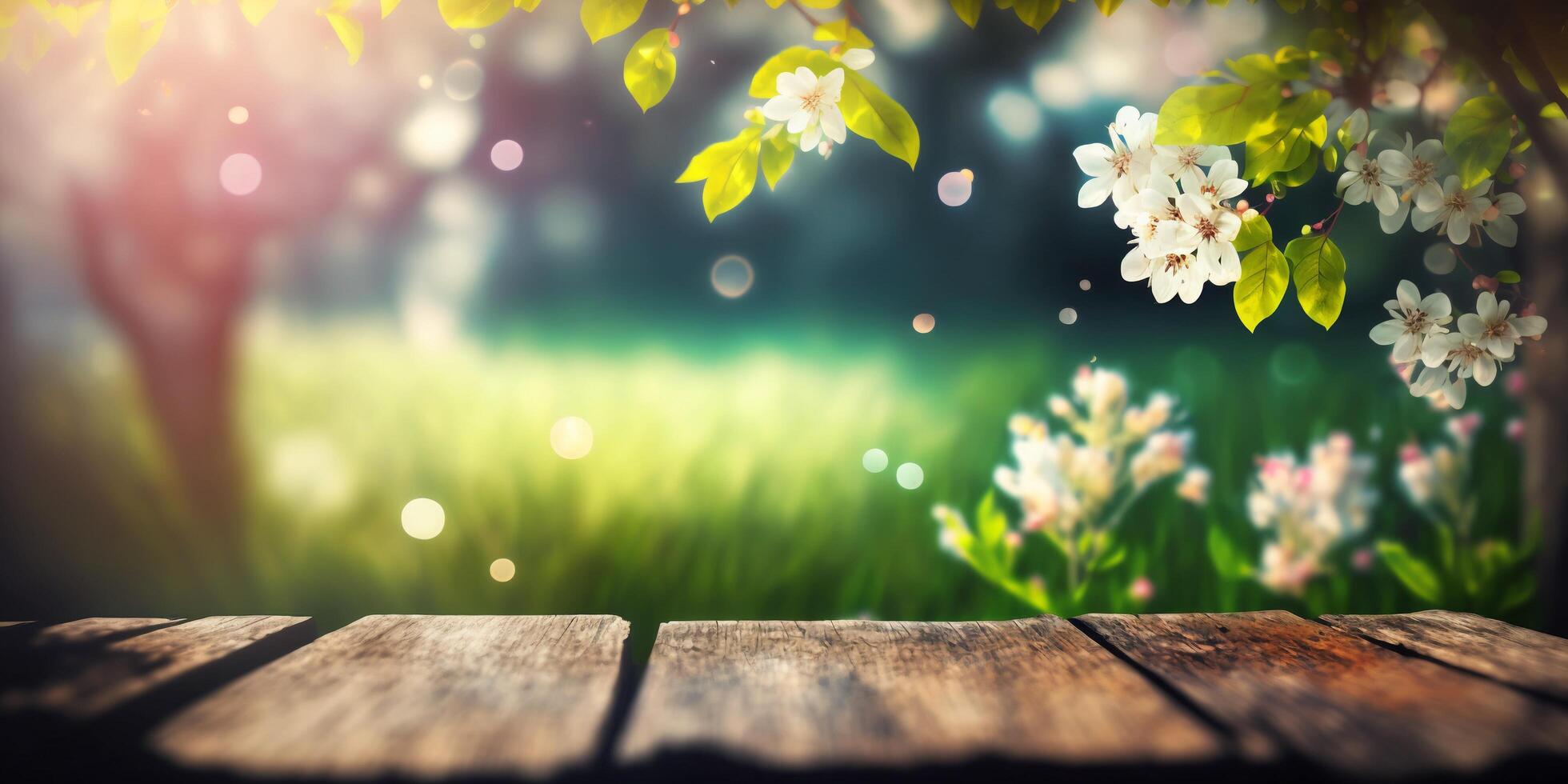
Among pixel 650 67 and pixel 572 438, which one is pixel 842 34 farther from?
pixel 572 438

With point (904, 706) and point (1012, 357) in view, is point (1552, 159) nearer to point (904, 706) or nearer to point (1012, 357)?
point (1012, 357)

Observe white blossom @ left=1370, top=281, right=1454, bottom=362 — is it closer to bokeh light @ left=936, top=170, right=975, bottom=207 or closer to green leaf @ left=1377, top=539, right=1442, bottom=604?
green leaf @ left=1377, top=539, right=1442, bottom=604

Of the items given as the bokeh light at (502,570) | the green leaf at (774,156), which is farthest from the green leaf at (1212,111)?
the bokeh light at (502,570)

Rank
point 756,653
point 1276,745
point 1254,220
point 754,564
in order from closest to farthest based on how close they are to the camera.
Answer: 1. point 1276,745
2. point 756,653
3. point 1254,220
4. point 754,564

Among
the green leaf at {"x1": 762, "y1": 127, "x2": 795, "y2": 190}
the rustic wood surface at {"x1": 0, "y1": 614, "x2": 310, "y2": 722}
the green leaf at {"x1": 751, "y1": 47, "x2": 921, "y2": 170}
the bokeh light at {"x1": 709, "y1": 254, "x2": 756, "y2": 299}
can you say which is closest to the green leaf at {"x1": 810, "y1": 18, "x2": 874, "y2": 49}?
the green leaf at {"x1": 751, "y1": 47, "x2": 921, "y2": 170}

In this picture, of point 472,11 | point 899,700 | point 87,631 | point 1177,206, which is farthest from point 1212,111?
point 87,631

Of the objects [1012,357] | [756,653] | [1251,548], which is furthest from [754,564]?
[1251,548]

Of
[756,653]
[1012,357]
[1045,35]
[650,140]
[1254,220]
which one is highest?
[1045,35]
